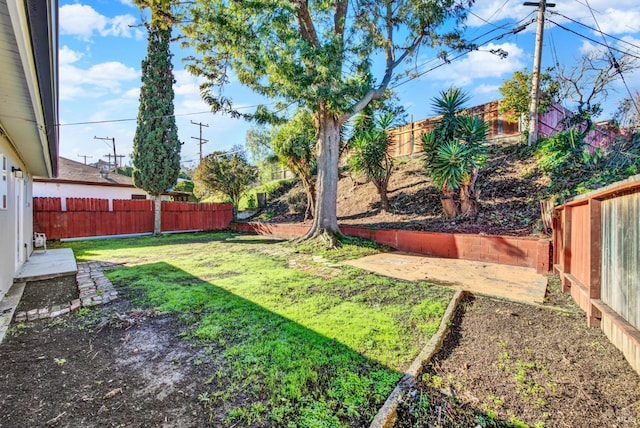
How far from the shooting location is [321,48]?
697 cm

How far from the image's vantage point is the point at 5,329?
3.03 metres

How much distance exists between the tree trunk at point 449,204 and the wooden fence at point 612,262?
13.6 ft

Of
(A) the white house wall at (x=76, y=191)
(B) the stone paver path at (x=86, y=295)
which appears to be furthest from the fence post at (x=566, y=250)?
(A) the white house wall at (x=76, y=191)

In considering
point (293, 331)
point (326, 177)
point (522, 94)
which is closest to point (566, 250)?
point (293, 331)

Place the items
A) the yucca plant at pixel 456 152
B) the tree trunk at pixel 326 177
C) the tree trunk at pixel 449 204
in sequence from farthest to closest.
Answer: the tree trunk at pixel 326 177 → the tree trunk at pixel 449 204 → the yucca plant at pixel 456 152

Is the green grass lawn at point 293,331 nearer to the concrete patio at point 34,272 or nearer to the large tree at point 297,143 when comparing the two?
the concrete patio at point 34,272

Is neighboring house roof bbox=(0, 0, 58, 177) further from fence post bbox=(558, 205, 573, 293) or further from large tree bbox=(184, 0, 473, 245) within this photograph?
fence post bbox=(558, 205, 573, 293)

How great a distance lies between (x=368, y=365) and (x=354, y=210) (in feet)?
30.7

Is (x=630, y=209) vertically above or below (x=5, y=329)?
above

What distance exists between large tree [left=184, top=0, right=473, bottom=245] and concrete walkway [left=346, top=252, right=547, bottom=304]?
2.32 metres

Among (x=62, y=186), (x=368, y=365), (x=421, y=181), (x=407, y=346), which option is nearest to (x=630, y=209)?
(x=407, y=346)

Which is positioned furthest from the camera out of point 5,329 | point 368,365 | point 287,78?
point 287,78

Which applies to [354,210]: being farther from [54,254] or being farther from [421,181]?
[54,254]

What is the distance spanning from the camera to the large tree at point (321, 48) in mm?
6996
